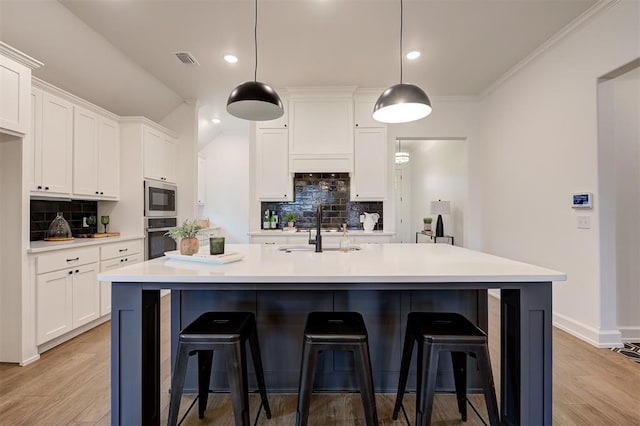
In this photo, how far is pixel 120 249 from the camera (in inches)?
134

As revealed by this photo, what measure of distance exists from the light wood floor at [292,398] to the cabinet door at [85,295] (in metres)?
0.41

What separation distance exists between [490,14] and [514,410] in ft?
9.94

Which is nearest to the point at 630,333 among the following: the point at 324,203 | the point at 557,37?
the point at 557,37

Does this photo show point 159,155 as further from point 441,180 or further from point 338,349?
point 441,180

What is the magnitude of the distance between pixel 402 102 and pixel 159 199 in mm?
3528

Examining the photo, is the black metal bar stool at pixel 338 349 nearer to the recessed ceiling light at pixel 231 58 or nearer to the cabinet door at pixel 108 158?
the recessed ceiling light at pixel 231 58

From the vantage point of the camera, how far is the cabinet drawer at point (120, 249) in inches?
125

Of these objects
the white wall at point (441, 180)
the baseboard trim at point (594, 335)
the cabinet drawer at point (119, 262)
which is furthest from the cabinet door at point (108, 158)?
the baseboard trim at point (594, 335)

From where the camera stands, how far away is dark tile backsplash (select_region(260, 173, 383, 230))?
463 cm

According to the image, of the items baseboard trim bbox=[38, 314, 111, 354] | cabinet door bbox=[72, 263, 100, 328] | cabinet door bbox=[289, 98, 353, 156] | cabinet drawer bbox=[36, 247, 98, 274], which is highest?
cabinet door bbox=[289, 98, 353, 156]

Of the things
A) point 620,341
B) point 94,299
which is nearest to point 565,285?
point 620,341

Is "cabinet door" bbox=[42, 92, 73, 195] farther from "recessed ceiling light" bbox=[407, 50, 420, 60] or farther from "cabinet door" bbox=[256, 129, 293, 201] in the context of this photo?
"recessed ceiling light" bbox=[407, 50, 420, 60]

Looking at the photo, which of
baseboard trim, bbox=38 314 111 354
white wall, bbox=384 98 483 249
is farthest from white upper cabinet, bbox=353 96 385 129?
baseboard trim, bbox=38 314 111 354

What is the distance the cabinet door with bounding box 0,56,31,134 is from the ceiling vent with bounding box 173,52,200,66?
1.36 metres
